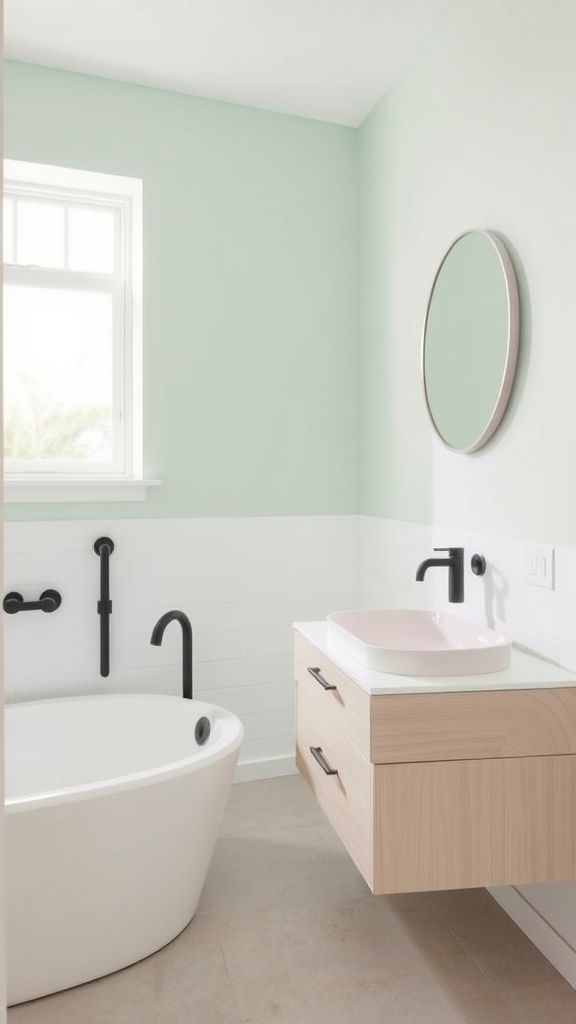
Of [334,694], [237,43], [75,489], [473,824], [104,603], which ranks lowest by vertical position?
[473,824]

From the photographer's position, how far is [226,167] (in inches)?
125

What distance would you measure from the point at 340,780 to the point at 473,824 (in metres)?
0.38

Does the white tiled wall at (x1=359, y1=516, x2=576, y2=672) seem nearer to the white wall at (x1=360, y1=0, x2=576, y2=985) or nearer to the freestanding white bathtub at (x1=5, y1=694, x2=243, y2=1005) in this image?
the white wall at (x1=360, y1=0, x2=576, y2=985)

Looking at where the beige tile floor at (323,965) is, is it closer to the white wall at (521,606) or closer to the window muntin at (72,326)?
the white wall at (521,606)

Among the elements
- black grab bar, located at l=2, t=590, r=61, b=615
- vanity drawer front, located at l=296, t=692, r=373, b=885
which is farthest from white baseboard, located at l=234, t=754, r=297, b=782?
black grab bar, located at l=2, t=590, r=61, b=615

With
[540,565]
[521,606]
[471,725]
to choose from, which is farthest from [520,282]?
[471,725]

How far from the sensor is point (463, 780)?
5.71 feet

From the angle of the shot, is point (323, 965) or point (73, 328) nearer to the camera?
point (323, 965)

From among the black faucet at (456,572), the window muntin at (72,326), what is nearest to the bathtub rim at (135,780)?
the black faucet at (456,572)

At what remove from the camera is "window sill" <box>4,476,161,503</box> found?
113 inches

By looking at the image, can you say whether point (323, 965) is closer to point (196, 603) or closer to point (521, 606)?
point (521, 606)

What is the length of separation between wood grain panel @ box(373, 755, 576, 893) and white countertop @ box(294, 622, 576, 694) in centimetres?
17

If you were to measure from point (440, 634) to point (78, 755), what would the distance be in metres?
1.39

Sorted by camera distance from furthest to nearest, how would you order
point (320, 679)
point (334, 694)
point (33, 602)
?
point (33, 602) → point (320, 679) → point (334, 694)
